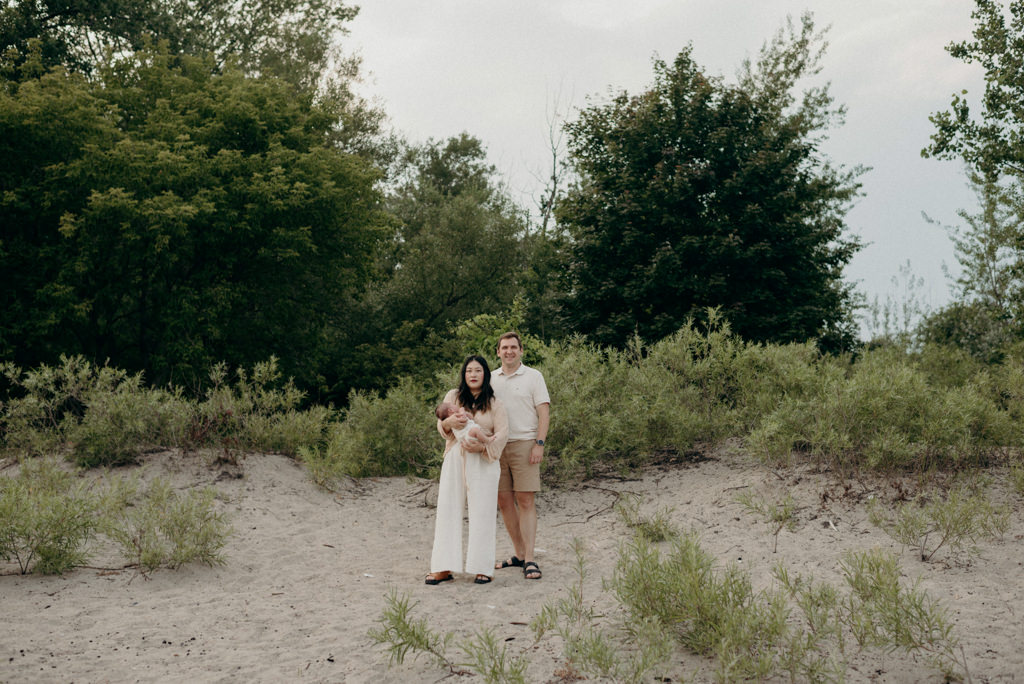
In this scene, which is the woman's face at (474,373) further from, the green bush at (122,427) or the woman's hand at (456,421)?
the green bush at (122,427)

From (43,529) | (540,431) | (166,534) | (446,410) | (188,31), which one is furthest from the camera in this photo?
(188,31)

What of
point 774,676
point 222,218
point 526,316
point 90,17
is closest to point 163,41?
point 90,17

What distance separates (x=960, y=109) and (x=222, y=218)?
18308mm

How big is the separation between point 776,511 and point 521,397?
276 cm

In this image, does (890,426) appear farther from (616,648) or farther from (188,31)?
(188,31)

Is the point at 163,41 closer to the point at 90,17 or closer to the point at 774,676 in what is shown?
the point at 90,17

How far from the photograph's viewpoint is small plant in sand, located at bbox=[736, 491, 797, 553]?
7.21m

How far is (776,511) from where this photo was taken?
299 inches

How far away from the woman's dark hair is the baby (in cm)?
9

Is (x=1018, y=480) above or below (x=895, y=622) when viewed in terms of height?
above

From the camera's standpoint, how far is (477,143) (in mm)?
41156

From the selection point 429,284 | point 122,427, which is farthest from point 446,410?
point 429,284

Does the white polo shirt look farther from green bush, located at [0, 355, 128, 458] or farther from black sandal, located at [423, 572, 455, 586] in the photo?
green bush, located at [0, 355, 128, 458]

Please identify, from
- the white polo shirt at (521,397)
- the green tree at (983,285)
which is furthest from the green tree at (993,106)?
the white polo shirt at (521,397)
